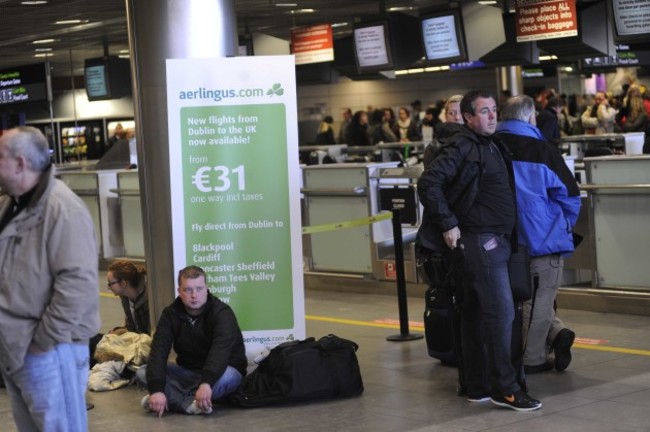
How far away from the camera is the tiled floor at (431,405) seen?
6.91m

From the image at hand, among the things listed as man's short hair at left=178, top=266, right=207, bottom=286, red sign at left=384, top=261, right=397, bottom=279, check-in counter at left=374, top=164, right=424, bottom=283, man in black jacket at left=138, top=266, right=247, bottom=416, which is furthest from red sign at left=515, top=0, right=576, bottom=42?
man's short hair at left=178, top=266, right=207, bottom=286

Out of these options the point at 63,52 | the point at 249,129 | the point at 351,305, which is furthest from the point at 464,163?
the point at 63,52

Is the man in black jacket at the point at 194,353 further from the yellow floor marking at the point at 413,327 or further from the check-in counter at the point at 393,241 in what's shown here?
the check-in counter at the point at 393,241

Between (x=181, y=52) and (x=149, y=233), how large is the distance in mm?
1325

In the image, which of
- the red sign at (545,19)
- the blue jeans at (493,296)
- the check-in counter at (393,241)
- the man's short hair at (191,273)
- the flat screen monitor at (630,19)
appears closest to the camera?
the blue jeans at (493,296)

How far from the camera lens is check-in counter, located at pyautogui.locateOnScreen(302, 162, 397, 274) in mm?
12445

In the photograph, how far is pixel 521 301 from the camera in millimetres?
7477

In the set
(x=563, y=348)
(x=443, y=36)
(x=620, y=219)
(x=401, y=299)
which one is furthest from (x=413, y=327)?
(x=443, y=36)

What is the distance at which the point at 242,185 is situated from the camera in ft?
27.0

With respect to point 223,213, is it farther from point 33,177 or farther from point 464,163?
point 33,177

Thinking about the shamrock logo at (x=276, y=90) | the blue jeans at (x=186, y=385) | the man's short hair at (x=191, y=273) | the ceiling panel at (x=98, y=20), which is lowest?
the blue jeans at (x=186, y=385)

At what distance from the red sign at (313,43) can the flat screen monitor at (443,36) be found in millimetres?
2829

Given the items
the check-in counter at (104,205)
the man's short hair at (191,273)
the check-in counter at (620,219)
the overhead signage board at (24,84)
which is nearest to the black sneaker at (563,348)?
the check-in counter at (620,219)

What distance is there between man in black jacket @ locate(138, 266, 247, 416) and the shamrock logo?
56.8 inches
